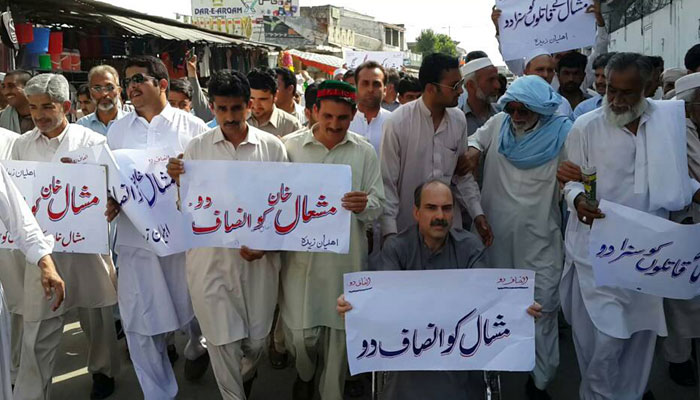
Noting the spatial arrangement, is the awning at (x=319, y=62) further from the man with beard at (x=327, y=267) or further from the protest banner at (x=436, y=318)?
the protest banner at (x=436, y=318)

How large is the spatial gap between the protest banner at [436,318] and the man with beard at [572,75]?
10.2 ft

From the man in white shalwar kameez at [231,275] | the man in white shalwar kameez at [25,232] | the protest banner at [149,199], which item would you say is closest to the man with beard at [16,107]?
the protest banner at [149,199]

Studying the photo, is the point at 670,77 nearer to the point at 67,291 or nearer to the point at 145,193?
the point at 145,193

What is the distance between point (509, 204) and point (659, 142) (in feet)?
3.28

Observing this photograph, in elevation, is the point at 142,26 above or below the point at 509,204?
above

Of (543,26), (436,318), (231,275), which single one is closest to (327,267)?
(231,275)

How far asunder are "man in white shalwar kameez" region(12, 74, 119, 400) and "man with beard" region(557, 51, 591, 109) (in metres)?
3.79

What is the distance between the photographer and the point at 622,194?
3.49 meters

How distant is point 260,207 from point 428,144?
1305mm

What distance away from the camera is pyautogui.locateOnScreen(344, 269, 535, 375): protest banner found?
9.80 feet

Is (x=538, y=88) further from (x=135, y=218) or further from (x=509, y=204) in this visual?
(x=135, y=218)

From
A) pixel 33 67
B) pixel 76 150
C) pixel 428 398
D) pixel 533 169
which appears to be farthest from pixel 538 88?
pixel 33 67

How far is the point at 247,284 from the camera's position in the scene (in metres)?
3.66

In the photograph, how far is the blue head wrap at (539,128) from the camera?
385 cm
